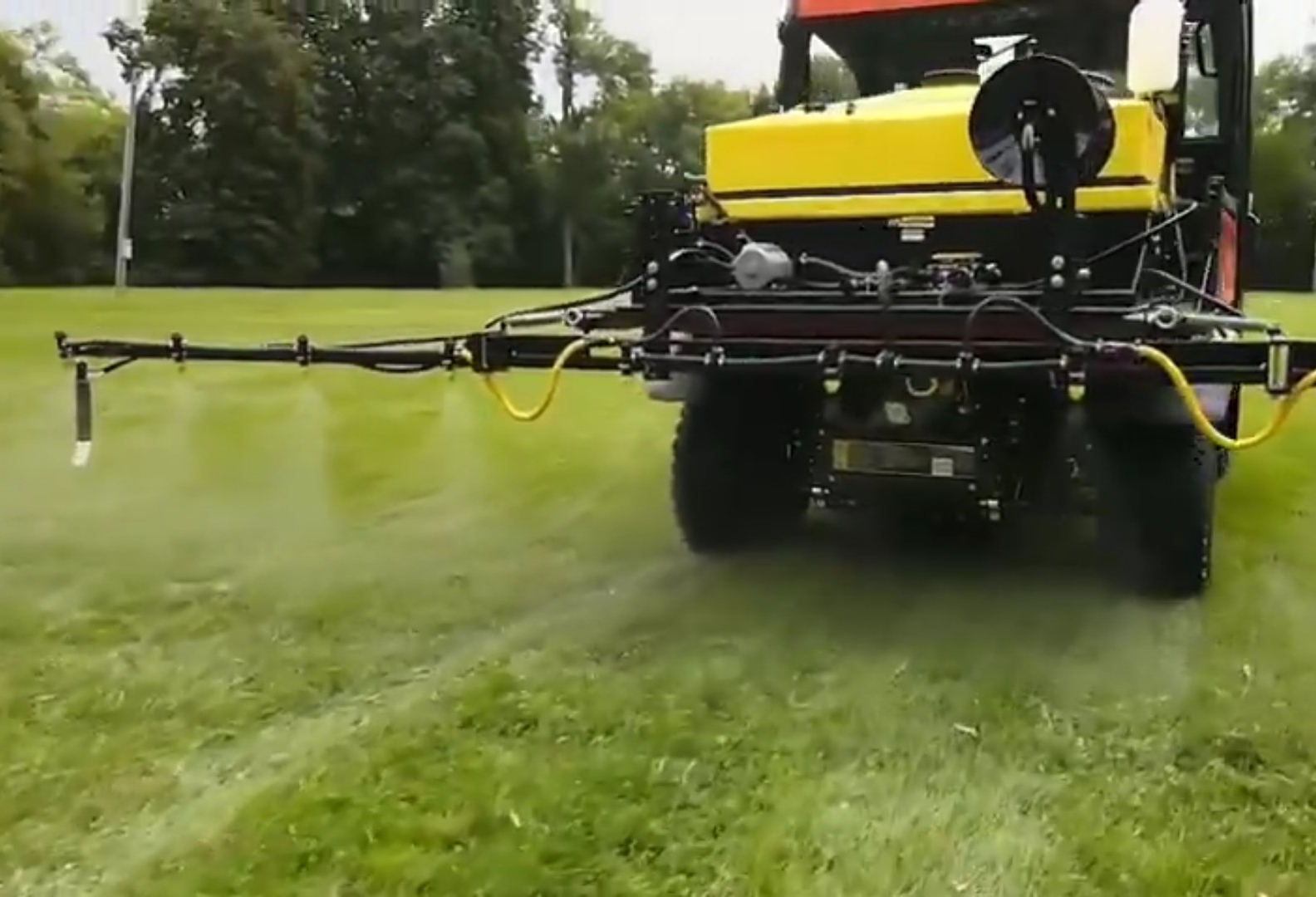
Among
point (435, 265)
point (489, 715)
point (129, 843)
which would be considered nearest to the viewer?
point (129, 843)

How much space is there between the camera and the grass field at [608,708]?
2.92m

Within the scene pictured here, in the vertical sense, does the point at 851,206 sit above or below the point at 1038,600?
above

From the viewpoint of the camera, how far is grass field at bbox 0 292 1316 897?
292 cm

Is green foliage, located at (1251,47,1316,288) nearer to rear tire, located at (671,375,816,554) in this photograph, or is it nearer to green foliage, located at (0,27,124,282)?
rear tire, located at (671,375,816,554)

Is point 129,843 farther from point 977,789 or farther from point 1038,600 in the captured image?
point 1038,600

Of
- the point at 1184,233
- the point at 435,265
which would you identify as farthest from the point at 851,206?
the point at 435,265

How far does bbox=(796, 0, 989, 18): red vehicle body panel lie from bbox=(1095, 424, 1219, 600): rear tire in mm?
1949

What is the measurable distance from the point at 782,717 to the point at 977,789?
1.92 feet

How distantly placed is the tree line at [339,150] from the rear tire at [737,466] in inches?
1152

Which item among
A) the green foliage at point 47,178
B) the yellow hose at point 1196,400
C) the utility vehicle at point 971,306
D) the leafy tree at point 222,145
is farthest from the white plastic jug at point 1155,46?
the green foliage at point 47,178

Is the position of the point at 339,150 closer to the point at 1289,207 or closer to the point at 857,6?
the point at 1289,207

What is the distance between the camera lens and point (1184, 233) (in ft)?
16.3

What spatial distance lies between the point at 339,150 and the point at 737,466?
3705cm

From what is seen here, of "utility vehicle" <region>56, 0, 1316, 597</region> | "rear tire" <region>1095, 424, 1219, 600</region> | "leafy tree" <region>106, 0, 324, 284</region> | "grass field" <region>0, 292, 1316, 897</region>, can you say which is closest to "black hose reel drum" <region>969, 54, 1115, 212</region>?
"utility vehicle" <region>56, 0, 1316, 597</region>
